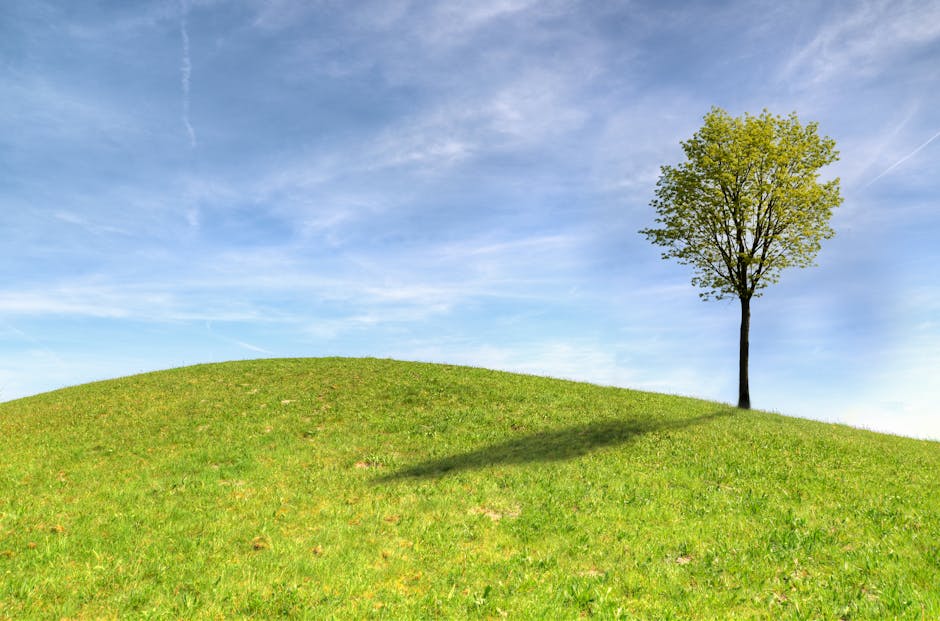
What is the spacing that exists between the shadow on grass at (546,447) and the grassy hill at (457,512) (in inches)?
6.7

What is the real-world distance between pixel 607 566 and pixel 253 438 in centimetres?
1809

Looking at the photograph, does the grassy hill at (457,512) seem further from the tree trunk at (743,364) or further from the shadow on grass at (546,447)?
the tree trunk at (743,364)

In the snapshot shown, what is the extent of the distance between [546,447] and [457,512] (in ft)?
26.6

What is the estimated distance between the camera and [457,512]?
55.4ft

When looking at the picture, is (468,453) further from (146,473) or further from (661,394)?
(661,394)

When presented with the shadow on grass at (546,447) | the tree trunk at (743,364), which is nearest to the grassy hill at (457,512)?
the shadow on grass at (546,447)

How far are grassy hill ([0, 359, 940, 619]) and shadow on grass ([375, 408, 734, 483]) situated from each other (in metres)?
0.17

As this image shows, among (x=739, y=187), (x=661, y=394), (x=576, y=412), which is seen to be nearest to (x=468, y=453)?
(x=576, y=412)

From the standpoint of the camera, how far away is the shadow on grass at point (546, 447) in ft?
71.2

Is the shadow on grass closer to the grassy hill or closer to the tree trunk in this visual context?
the grassy hill

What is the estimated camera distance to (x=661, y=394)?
36.6 m

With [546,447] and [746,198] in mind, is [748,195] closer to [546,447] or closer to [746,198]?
[746,198]

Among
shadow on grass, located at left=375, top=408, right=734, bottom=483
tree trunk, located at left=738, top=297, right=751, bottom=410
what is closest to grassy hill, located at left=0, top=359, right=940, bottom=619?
shadow on grass, located at left=375, top=408, right=734, bottom=483

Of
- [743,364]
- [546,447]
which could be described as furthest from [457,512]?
[743,364]
